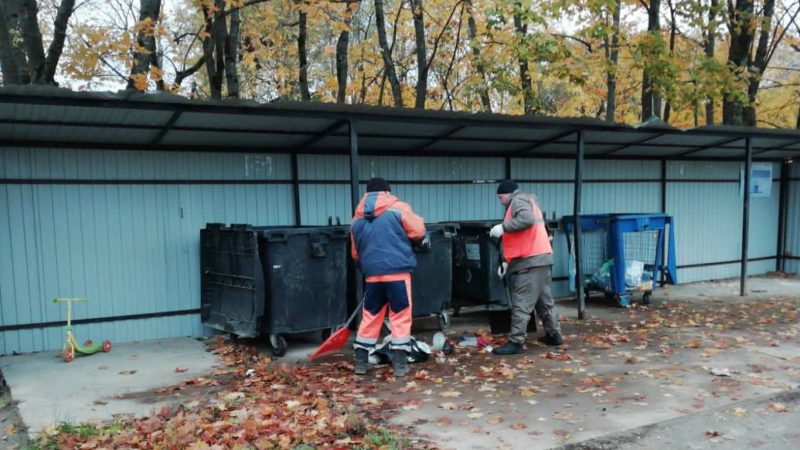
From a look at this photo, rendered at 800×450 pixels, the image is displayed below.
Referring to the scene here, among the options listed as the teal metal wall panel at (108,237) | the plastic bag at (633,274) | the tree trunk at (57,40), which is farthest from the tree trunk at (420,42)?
the tree trunk at (57,40)

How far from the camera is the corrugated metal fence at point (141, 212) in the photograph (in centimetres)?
628

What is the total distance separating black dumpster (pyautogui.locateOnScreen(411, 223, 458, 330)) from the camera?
692cm

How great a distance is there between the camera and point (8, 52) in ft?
27.8

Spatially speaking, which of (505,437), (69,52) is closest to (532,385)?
(505,437)

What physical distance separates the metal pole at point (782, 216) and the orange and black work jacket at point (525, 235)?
27.8ft

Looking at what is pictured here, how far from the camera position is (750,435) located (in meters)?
3.90

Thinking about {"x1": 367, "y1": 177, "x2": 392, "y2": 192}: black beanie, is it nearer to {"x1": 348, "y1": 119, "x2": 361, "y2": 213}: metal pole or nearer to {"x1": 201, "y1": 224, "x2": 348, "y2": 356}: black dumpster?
{"x1": 348, "y1": 119, "x2": 361, "y2": 213}: metal pole

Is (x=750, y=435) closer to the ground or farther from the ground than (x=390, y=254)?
closer to the ground

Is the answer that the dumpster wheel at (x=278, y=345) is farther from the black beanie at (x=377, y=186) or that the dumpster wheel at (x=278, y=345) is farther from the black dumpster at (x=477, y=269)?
the black dumpster at (x=477, y=269)

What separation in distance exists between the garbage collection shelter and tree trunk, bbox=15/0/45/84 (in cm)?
325

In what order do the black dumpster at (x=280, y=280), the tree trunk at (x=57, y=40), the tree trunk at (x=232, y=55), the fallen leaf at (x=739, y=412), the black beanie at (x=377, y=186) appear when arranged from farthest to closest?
the tree trunk at (x=232, y=55)
the tree trunk at (x=57, y=40)
the black dumpster at (x=280, y=280)
the black beanie at (x=377, y=186)
the fallen leaf at (x=739, y=412)

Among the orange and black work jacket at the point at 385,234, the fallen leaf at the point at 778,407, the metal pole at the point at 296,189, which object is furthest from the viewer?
the metal pole at the point at 296,189

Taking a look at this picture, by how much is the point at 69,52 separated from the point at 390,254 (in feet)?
46.8

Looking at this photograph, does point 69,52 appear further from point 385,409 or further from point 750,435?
point 750,435
